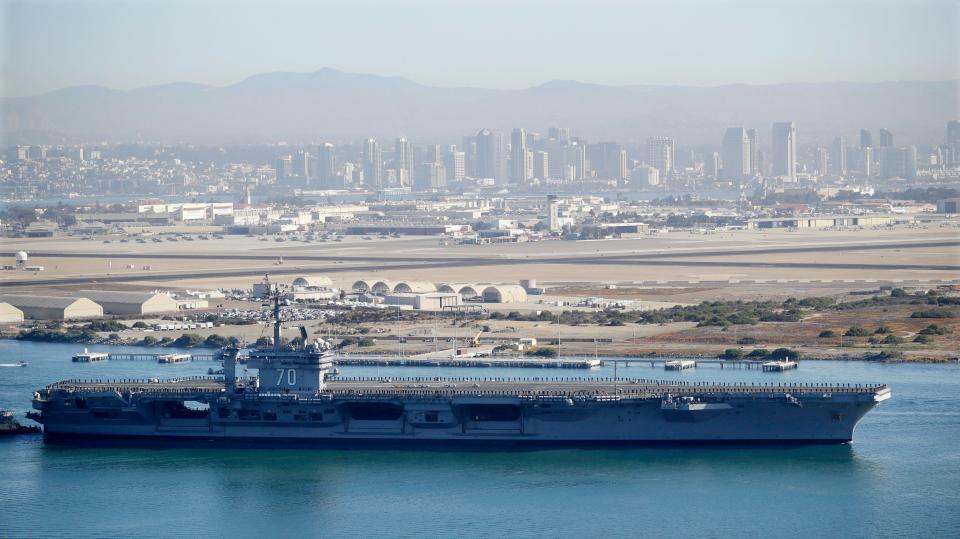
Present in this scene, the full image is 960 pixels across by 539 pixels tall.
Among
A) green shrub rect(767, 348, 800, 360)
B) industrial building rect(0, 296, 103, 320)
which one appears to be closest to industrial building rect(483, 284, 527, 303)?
industrial building rect(0, 296, 103, 320)

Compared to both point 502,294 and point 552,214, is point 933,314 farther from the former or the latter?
point 552,214

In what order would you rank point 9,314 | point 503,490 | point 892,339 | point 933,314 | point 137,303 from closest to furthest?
point 503,490, point 892,339, point 933,314, point 9,314, point 137,303

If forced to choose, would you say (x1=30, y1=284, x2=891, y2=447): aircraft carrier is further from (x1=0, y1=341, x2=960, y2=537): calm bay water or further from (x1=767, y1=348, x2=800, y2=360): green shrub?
(x1=767, y1=348, x2=800, y2=360): green shrub

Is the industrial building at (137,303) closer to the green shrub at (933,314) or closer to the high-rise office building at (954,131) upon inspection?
the green shrub at (933,314)

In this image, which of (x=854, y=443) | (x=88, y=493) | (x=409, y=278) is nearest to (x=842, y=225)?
(x=409, y=278)

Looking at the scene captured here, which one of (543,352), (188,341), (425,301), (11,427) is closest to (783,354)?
(543,352)

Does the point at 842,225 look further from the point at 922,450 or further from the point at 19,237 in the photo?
the point at 922,450

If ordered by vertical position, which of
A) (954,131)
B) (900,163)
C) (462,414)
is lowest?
(462,414)
